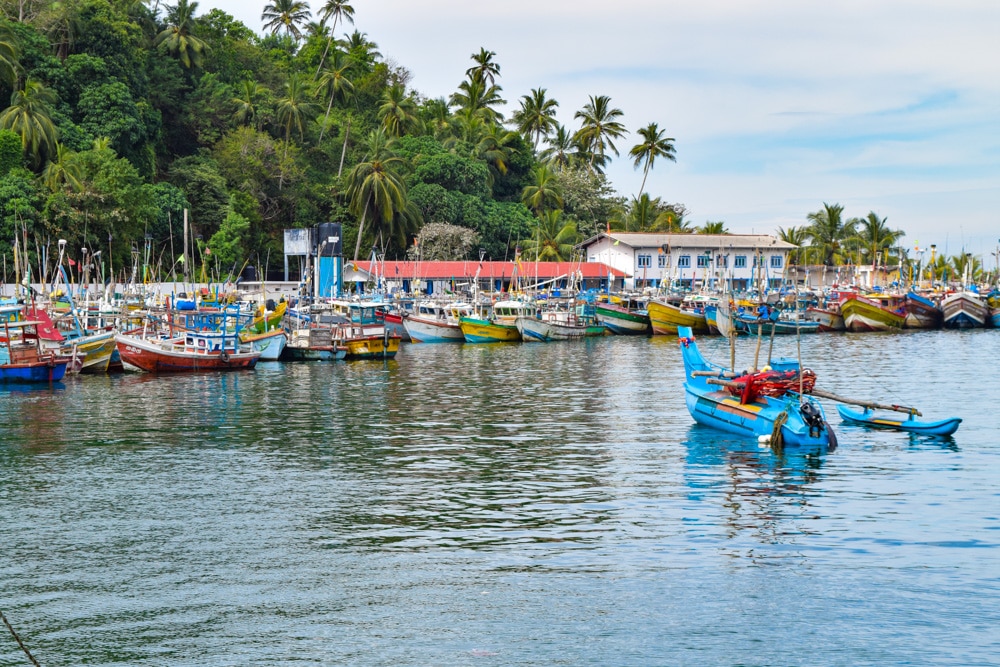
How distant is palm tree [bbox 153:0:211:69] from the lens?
4338 inches

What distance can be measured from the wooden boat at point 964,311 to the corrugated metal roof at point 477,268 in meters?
31.2

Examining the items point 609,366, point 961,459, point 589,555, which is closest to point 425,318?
point 609,366

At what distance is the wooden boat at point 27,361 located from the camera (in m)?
47.7

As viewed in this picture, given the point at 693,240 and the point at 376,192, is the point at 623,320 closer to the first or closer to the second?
the point at 376,192

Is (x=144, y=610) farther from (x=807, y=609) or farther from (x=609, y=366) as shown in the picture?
(x=609, y=366)

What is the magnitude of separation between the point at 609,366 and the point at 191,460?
110 ft

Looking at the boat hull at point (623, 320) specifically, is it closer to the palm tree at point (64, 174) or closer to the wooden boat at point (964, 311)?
the wooden boat at point (964, 311)

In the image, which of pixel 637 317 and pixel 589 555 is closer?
pixel 589 555

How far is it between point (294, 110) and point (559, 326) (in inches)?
1621

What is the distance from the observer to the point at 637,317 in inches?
3632

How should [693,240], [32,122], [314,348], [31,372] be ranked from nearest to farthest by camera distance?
[31,372] < [314,348] < [32,122] < [693,240]

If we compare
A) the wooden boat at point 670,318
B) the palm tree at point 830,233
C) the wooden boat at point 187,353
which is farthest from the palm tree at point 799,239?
the wooden boat at point 187,353

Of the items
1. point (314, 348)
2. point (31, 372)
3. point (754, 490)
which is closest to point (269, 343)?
point (314, 348)

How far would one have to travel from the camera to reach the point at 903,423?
3528 cm
